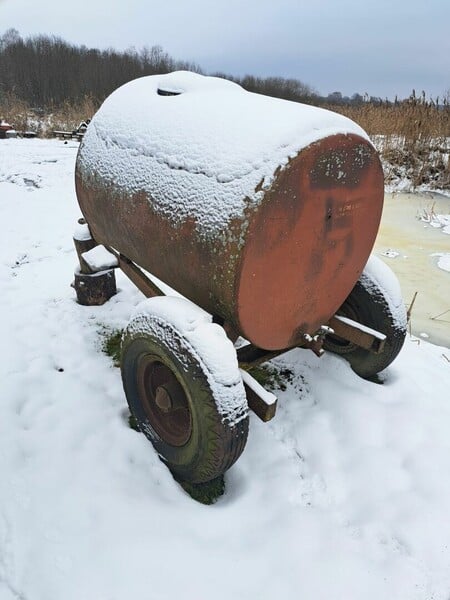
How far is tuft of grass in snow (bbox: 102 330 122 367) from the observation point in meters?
2.66

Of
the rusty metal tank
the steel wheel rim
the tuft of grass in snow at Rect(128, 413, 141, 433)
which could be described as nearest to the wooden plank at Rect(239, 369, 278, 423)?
the rusty metal tank

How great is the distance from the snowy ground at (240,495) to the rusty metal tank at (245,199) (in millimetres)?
587

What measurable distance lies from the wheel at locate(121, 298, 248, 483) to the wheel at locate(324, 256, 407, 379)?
0.99 meters

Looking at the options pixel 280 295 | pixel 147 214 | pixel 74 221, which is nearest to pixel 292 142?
pixel 280 295

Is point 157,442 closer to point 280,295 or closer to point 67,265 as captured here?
point 280,295

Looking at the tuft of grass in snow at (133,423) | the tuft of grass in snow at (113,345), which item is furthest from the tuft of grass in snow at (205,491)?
the tuft of grass in snow at (113,345)

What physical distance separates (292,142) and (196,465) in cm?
131

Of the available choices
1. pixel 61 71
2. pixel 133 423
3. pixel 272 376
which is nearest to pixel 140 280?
pixel 133 423

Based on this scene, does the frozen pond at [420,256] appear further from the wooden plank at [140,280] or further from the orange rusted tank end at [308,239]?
the wooden plank at [140,280]

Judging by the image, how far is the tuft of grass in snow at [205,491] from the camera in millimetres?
1888

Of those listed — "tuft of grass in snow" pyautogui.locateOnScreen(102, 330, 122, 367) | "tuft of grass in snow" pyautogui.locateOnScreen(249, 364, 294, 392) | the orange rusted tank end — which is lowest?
"tuft of grass in snow" pyautogui.locateOnScreen(249, 364, 294, 392)

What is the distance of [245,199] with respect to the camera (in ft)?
4.92

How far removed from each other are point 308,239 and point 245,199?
1.13ft

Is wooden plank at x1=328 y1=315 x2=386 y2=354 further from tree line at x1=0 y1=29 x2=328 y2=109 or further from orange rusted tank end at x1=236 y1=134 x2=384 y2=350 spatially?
tree line at x1=0 y1=29 x2=328 y2=109
